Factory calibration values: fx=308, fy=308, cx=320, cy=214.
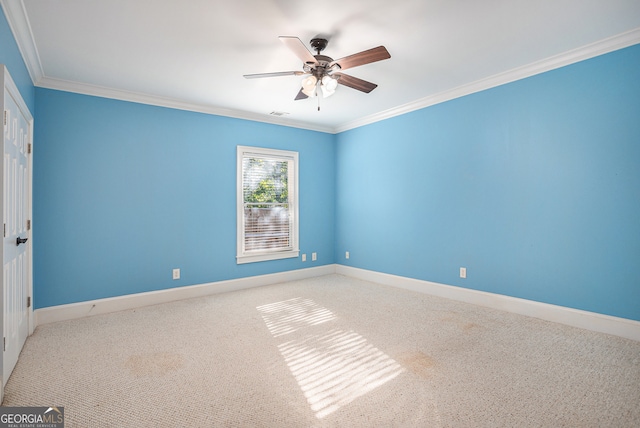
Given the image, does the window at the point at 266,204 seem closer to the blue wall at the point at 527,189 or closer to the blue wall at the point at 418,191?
the blue wall at the point at 418,191

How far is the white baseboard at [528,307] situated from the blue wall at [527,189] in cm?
9

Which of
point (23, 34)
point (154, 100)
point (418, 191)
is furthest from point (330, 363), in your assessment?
point (154, 100)

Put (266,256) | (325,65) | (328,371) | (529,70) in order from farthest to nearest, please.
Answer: (266,256)
(529,70)
(325,65)
(328,371)

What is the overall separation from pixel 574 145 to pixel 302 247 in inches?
152

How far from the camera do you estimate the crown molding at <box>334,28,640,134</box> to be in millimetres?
2732

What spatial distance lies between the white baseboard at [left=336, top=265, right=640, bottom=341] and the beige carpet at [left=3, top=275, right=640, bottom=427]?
0.36 feet

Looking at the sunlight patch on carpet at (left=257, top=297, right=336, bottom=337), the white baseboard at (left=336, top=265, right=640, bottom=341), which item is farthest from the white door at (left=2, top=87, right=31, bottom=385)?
the white baseboard at (left=336, top=265, right=640, bottom=341)

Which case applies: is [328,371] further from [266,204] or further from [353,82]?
[266,204]

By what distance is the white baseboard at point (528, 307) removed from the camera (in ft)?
9.08

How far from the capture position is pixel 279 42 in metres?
2.73

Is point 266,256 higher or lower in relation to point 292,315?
higher

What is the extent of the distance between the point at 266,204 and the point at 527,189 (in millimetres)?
3538

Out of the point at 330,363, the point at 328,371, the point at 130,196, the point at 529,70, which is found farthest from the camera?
the point at 130,196

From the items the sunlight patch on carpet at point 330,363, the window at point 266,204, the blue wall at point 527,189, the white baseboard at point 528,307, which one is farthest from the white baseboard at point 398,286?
the sunlight patch on carpet at point 330,363
